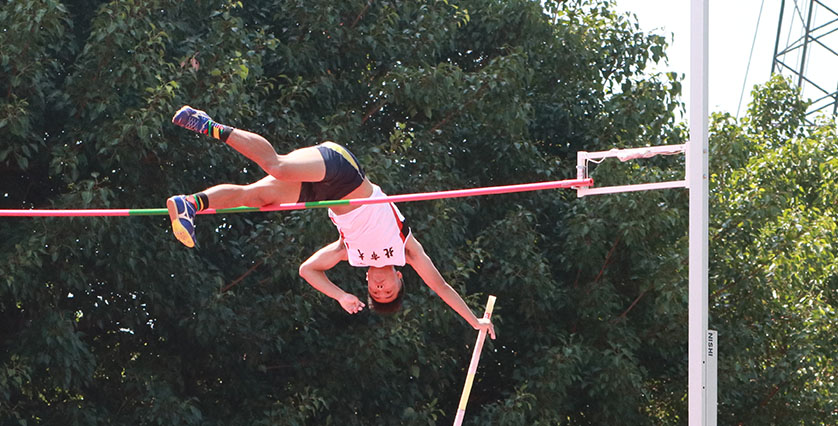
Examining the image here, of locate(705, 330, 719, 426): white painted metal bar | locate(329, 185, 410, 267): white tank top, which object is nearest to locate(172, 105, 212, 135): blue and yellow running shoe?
locate(329, 185, 410, 267): white tank top

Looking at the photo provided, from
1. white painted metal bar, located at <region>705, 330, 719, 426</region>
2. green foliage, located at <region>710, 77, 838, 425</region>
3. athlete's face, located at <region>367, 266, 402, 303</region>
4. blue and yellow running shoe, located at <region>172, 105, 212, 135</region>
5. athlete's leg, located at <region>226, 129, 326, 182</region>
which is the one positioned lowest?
green foliage, located at <region>710, 77, 838, 425</region>

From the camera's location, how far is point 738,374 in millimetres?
10070

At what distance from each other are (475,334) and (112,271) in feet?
9.78

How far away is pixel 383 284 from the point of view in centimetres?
544

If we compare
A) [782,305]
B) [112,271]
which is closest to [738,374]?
[782,305]

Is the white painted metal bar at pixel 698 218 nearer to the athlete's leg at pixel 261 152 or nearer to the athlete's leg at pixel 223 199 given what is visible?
the athlete's leg at pixel 261 152

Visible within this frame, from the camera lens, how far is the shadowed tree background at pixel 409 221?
27.5 feet

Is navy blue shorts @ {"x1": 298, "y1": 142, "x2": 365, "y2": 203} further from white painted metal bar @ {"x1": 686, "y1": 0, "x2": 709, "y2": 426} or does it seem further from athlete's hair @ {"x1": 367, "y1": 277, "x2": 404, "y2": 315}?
white painted metal bar @ {"x1": 686, "y1": 0, "x2": 709, "y2": 426}

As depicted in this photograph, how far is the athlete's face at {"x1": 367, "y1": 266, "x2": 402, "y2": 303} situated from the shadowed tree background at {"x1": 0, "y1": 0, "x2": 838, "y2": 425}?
3.09 metres

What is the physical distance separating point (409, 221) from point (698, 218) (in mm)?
4409

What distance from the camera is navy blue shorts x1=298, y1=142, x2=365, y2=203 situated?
5.30 m

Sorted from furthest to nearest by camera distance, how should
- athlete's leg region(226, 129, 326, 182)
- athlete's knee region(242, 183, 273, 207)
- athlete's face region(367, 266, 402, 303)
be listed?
athlete's face region(367, 266, 402, 303) → athlete's knee region(242, 183, 273, 207) → athlete's leg region(226, 129, 326, 182)

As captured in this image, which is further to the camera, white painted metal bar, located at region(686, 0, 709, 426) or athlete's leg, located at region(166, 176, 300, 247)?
white painted metal bar, located at region(686, 0, 709, 426)

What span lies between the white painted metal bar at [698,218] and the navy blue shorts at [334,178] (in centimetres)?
144
